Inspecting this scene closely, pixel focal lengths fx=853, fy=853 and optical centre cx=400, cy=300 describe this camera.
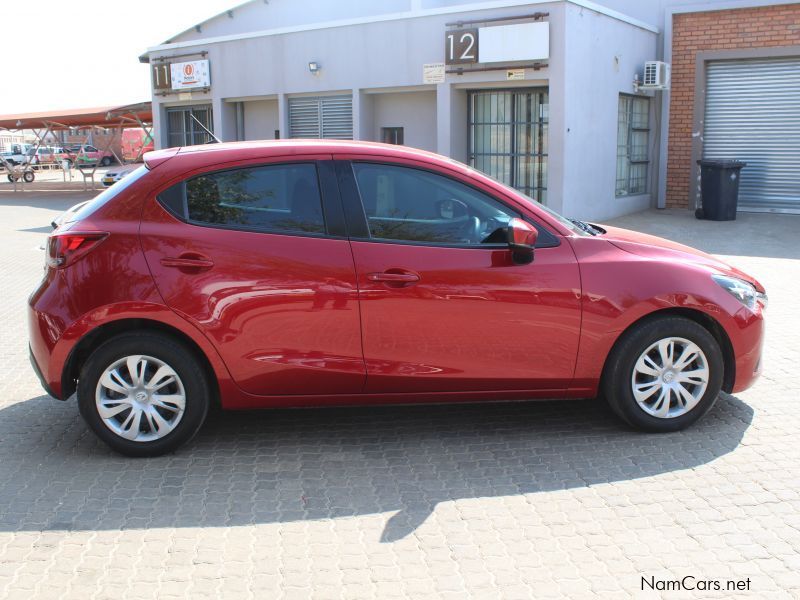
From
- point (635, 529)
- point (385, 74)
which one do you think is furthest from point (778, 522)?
point (385, 74)

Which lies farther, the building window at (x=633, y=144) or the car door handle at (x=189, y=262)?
the building window at (x=633, y=144)

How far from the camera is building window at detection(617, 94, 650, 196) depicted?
1788cm

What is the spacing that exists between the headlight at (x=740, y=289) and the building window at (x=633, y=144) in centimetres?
1311

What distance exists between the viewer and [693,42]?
59.5ft

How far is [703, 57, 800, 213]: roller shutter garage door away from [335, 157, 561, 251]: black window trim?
48.9 feet

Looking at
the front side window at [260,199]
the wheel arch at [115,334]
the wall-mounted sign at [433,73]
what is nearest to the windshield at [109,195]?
the front side window at [260,199]

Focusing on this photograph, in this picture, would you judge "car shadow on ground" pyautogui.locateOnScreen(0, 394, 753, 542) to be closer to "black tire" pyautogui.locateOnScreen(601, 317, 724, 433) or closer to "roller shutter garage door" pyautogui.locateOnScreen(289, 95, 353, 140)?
"black tire" pyautogui.locateOnScreen(601, 317, 724, 433)

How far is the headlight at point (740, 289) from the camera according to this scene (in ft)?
16.4

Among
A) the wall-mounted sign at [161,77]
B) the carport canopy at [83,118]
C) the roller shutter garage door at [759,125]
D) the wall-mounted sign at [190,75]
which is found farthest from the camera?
the carport canopy at [83,118]

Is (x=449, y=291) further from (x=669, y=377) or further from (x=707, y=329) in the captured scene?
(x=707, y=329)

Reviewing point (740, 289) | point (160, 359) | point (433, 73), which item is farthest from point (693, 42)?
point (160, 359)

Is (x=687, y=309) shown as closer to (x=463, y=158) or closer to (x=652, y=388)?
(x=652, y=388)

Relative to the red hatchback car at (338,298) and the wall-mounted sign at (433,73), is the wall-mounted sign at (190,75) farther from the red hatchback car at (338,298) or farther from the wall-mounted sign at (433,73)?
the red hatchback car at (338,298)

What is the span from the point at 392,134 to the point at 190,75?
5.95m
